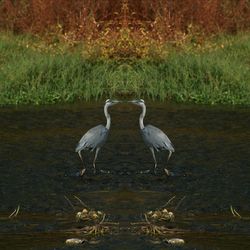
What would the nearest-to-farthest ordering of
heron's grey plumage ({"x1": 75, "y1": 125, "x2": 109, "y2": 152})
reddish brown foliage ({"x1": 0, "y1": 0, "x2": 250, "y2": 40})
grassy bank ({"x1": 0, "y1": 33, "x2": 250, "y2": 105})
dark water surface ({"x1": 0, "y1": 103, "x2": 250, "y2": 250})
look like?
dark water surface ({"x1": 0, "y1": 103, "x2": 250, "y2": 250})
heron's grey plumage ({"x1": 75, "y1": 125, "x2": 109, "y2": 152})
grassy bank ({"x1": 0, "y1": 33, "x2": 250, "y2": 105})
reddish brown foliage ({"x1": 0, "y1": 0, "x2": 250, "y2": 40})

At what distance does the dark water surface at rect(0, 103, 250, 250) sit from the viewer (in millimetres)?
9047

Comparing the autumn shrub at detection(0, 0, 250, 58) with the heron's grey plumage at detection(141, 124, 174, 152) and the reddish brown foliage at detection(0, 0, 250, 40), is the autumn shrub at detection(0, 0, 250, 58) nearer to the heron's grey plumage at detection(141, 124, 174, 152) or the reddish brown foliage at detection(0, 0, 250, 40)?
the reddish brown foliage at detection(0, 0, 250, 40)

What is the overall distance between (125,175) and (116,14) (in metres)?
11.1

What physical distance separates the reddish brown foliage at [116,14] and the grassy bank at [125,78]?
9.81 feet

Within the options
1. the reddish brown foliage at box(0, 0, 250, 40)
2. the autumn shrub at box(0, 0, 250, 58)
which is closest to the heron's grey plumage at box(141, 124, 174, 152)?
the autumn shrub at box(0, 0, 250, 58)

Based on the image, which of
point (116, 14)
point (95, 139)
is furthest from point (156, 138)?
point (116, 14)

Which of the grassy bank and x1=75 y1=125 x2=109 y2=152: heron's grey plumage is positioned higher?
x1=75 y1=125 x2=109 y2=152: heron's grey plumage

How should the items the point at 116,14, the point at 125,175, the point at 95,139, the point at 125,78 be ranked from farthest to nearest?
1. the point at 116,14
2. the point at 125,78
3. the point at 95,139
4. the point at 125,175

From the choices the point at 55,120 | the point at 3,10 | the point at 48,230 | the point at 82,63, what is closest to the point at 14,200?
the point at 48,230

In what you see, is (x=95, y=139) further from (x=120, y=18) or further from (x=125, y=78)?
(x=120, y=18)

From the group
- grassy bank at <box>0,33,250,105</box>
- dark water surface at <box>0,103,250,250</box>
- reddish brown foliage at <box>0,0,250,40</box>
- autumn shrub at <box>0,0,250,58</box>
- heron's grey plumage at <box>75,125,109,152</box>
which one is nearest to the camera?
dark water surface at <box>0,103,250,250</box>

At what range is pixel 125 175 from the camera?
1166 centimetres

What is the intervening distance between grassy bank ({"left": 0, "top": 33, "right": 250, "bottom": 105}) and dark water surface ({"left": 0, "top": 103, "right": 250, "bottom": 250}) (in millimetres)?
547

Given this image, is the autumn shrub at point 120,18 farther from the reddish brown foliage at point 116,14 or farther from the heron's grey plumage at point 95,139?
the heron's grey plumage at point 95,139
